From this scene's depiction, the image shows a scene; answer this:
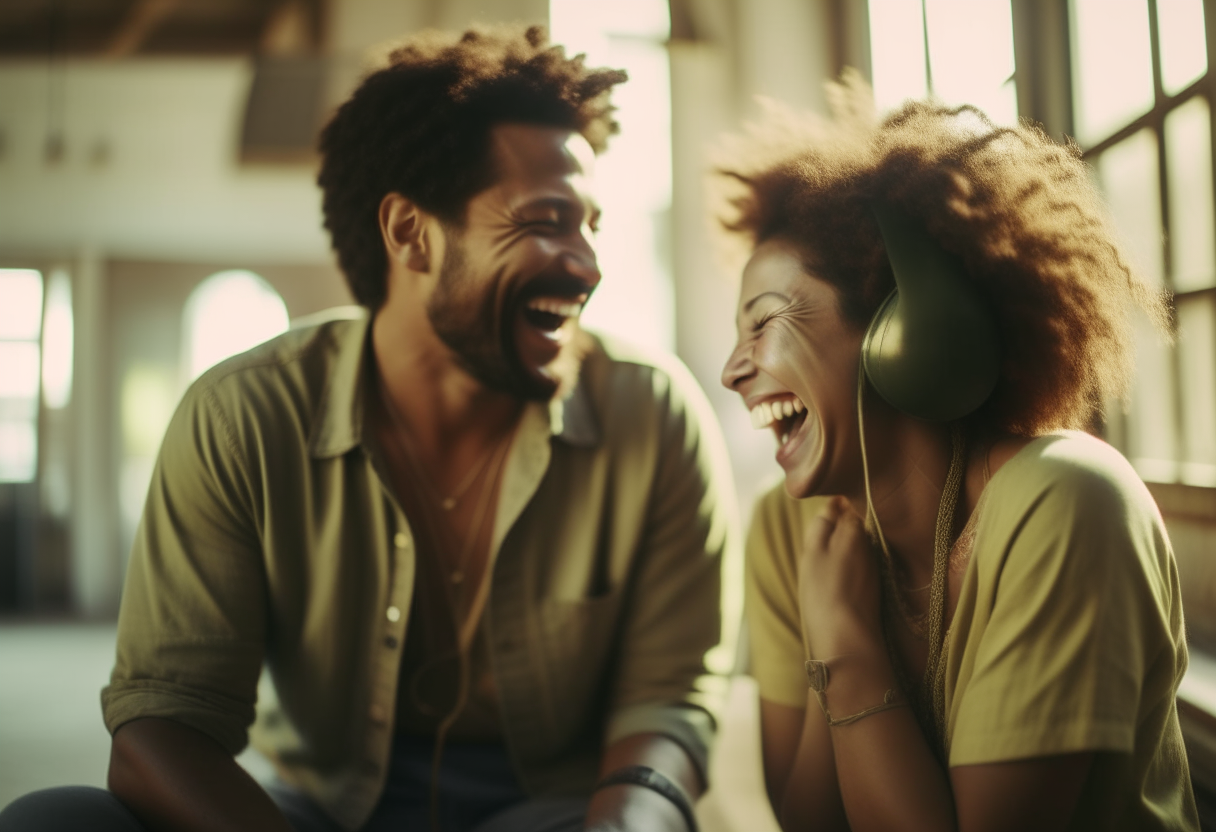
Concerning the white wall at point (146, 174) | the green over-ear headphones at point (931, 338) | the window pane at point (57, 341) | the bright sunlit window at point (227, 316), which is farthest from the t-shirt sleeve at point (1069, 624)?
the window pane at point (57, 341)

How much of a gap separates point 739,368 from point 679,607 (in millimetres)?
529

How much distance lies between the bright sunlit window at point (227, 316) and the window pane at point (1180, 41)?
16.1ft

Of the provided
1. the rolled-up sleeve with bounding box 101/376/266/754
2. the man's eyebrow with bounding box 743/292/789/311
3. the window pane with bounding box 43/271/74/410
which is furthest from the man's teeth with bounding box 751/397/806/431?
the window pane with bounding box 43/271/74/410

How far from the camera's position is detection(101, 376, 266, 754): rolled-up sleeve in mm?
1306

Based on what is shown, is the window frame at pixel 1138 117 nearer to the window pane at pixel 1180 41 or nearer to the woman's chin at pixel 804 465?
the window pane at pixel 1180 41

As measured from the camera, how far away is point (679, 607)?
4.99 ft

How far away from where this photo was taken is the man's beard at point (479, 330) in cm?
152

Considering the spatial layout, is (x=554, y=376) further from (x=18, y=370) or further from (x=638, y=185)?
Result: (x=18, y=370)

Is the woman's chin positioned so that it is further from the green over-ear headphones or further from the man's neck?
the man's neck

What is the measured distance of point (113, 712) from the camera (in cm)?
129

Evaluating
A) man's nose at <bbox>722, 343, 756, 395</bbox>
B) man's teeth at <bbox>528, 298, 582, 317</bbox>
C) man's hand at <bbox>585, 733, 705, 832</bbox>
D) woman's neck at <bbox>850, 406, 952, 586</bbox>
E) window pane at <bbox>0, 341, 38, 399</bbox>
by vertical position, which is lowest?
man's hand at <bbox>585, 733, 705, 832</bbox>

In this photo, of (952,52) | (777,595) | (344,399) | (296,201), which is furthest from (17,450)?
(777,595)

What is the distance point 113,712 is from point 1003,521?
3.83ft

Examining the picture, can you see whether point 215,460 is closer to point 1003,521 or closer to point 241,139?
point 1003,521
